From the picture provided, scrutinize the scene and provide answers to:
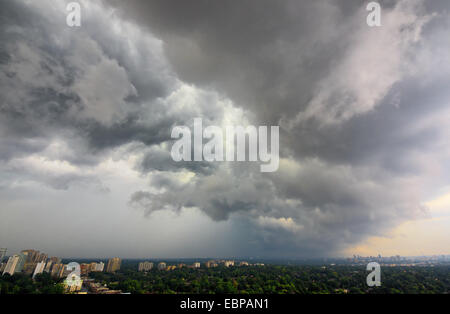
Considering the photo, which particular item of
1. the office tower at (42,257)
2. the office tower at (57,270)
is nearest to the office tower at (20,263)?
the office tower at (57,270)

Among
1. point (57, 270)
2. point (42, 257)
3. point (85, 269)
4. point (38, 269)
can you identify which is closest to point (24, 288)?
point (38, 269)

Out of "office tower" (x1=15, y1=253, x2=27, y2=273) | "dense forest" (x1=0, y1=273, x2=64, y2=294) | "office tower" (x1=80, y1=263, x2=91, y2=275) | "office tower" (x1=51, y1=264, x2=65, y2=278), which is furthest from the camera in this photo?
"office tower" (x1=80, y1=263, x2=91, y2=275)

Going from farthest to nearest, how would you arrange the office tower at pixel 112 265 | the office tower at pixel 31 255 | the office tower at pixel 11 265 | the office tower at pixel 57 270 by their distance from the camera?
the office tower at pixel 112 265, the office tower at pixel 31 255, the office tower at pixel 57 270, the office tower at pixel 11 265

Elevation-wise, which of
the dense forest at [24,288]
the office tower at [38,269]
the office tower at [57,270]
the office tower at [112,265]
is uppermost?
the dense forest at [24,288]

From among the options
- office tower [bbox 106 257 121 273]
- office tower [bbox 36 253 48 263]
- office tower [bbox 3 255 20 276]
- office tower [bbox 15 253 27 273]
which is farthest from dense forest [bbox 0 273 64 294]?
office tower [bbox 106 257 121 273]

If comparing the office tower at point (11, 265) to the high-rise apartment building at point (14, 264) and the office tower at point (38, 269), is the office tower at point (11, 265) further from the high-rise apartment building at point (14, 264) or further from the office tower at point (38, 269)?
the office tower at point (38, 269)

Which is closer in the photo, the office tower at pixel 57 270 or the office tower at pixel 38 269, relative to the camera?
the office tower at pixel 38 269

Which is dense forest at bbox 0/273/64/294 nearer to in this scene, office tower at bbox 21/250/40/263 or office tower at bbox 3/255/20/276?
office tower at bbox 3/255/20/276

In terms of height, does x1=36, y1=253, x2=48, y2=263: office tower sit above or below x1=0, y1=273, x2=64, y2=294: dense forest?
below
